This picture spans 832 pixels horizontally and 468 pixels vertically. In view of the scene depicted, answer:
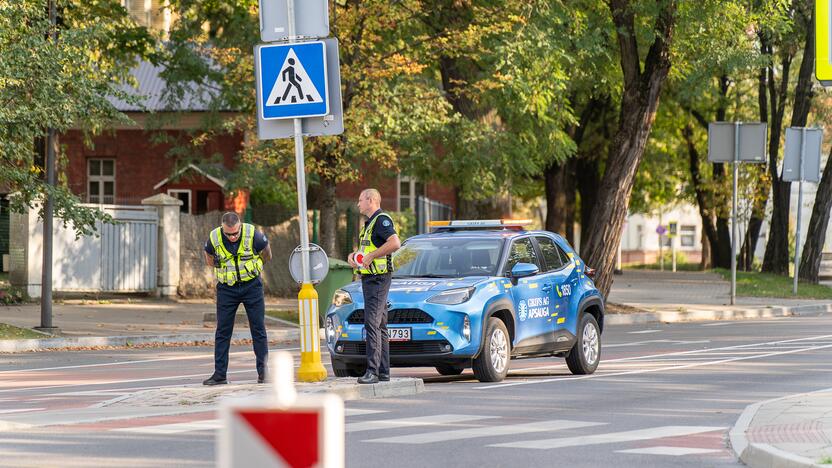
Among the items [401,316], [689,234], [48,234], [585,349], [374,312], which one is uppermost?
[48,234]

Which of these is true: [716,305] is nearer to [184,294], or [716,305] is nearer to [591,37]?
[591,37]

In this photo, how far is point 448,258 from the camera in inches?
642

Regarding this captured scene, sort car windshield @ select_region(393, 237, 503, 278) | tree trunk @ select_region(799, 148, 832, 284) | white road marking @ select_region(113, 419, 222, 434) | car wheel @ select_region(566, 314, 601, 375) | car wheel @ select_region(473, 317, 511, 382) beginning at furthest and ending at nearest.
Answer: tree trunk @ select_region(799, 148, 832, 284)
car wheel @ select_region(566, 314, 601, 375)
car windshield @ select_region(393, 237, 503, 278)
car wheel @ select_region(473, 317, 511, 382)
white road marking @ select_region(113, 419, 222, 434)

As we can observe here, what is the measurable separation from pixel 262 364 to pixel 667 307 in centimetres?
1923

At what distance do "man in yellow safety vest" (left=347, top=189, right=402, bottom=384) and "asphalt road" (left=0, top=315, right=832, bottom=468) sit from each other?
0.57 m

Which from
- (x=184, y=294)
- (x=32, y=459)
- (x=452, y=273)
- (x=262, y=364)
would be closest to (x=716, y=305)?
(x=184, y=294)

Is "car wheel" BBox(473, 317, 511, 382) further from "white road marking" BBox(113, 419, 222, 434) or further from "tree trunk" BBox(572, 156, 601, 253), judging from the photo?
"tree trunk" BBox(572, 156, 601, 253)

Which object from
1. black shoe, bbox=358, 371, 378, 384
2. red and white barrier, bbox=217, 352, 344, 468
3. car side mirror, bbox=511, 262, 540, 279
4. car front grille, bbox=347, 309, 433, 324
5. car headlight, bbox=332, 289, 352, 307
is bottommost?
black shoe, bbox=358, 371, 378, 384

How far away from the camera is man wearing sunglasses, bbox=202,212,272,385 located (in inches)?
562

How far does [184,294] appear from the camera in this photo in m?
33.9

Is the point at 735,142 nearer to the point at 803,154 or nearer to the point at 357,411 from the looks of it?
the point at 803,154

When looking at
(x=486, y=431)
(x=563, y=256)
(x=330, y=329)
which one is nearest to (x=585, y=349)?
(x=563, y=256)

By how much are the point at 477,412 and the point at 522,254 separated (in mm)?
4130

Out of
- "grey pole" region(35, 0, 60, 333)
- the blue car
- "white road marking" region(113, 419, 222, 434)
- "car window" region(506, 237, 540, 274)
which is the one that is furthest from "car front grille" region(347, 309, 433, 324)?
"grey pole" region(35, 0, 60, 333)
